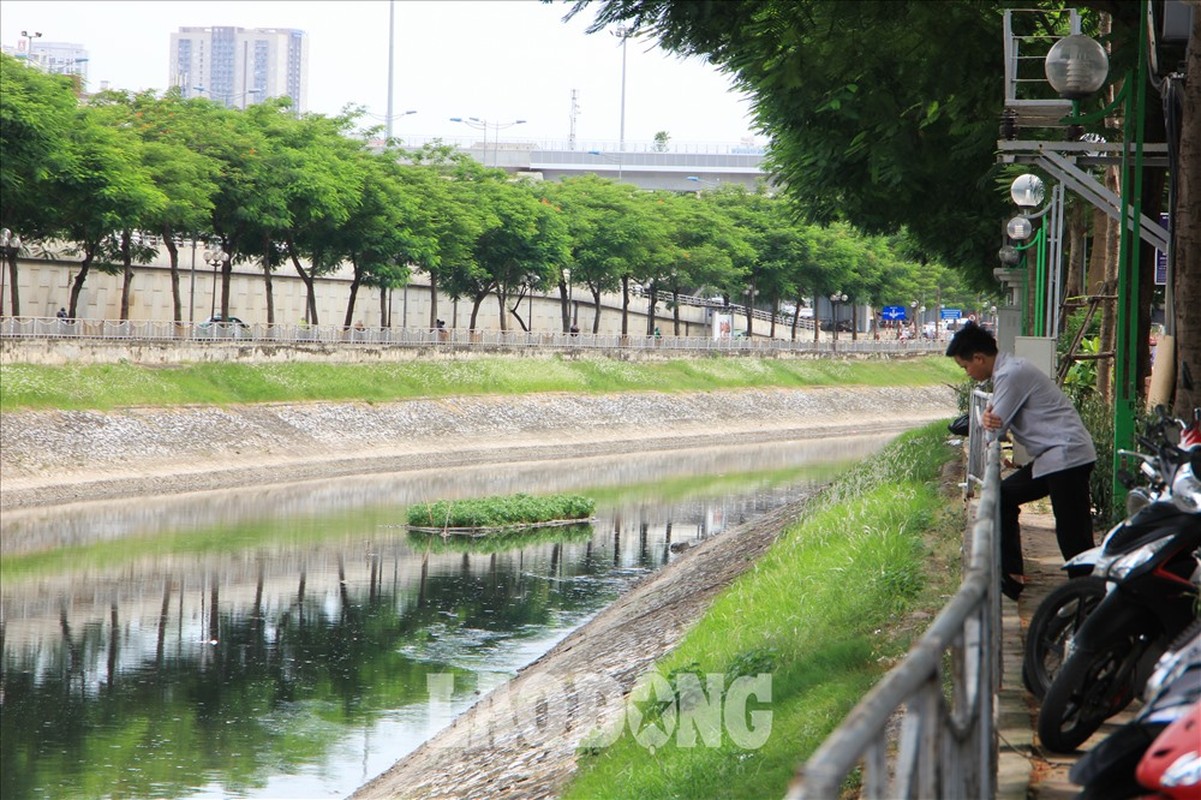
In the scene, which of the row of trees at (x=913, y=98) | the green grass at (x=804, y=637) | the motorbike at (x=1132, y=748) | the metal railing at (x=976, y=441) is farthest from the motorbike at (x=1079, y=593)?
the metal railing at (x=976, y=441)

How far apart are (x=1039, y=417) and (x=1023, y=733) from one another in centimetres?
267

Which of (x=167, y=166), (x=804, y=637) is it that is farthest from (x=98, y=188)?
(x=804, y=637)

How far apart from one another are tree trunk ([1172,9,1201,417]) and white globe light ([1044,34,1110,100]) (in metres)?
1.31

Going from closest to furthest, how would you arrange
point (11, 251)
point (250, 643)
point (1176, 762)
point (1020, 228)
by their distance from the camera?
1. point (1176, 762)
2. point (1020, 228)
3. point (250, 643)
4. point (11, 251)

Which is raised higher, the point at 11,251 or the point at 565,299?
the point at 11,251

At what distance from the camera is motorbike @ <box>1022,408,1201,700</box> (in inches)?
249

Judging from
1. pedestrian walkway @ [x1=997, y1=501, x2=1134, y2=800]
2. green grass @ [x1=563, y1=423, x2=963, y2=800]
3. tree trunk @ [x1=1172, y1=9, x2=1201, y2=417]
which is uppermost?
tree trunk @ [x1=1172, y1=9, x2=1201, y2=417]

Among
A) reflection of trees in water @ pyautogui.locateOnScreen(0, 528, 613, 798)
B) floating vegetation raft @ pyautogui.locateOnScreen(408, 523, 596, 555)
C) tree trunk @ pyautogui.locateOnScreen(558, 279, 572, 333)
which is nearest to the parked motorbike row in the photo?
reflection of trees in water @ pyautogui.locateOnScreen(0, 528, 613, 798)

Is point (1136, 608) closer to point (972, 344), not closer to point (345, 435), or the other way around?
point (972, 344)

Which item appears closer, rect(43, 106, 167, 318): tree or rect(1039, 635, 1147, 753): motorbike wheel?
rect(1039, 635, 1147, 753): motorbike wheel

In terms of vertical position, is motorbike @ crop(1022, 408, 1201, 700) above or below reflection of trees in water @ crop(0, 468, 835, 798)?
above

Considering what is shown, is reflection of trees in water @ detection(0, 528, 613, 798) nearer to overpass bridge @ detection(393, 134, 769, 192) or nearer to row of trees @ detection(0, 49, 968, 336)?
row of trees @ detection(0, 49, 968, 336)

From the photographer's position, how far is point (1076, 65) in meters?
10.7

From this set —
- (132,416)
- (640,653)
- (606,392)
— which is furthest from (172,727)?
(606,392)
